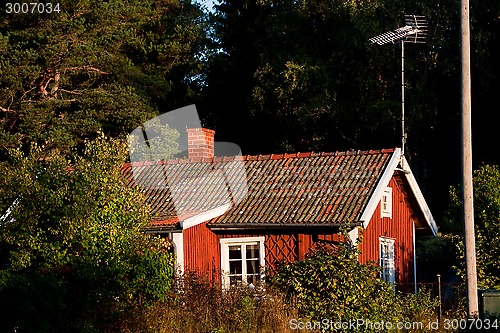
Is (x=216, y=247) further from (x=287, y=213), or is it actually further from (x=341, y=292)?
(x=341, y=292)

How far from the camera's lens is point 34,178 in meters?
16.1

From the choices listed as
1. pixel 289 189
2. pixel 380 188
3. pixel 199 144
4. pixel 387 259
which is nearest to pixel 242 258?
pixel 289 189

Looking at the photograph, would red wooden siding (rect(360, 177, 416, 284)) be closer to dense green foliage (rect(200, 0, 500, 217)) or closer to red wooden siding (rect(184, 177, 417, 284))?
red wooden siding (rect(184, 177, 417, 284))

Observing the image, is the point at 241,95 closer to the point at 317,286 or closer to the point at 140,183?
the point at 140,183

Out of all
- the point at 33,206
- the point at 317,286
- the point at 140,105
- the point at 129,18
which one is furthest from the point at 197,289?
the point at 129,18

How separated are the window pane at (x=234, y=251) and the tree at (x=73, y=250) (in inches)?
158

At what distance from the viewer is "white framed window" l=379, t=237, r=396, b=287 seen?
21344 mm

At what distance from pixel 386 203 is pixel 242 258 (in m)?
4.41

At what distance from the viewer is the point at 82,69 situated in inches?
1280

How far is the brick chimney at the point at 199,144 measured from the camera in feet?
78.0

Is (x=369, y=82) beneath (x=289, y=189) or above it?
above

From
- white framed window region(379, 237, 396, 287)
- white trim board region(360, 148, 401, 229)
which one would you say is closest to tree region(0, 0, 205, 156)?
white framed window region(379, 237, 396, 287)

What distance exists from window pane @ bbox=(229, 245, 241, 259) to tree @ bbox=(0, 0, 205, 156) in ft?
38.3

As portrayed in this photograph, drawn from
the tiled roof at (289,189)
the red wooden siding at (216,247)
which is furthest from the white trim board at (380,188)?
the red wooden siding at (216,247)
